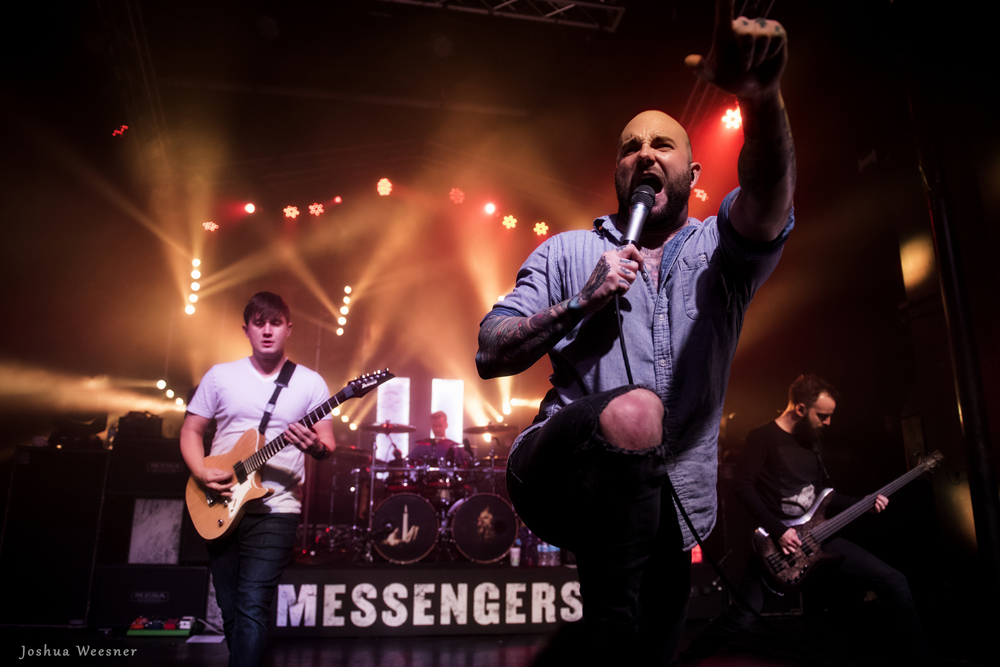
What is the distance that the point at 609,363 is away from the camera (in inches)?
59.2

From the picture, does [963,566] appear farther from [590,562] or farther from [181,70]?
[181,70]

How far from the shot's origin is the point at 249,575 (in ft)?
10.2

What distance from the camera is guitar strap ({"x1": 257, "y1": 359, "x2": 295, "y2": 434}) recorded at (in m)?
3.53

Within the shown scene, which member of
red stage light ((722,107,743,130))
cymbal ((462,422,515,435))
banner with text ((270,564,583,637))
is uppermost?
red stage light ((722,107,743,130))

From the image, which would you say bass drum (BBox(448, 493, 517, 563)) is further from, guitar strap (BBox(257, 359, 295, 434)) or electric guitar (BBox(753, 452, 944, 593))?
guitar strap (BBox(257, 359, 295, 434))

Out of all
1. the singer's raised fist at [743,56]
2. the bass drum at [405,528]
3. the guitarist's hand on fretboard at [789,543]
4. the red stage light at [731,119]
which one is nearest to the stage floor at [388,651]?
the guitarist's hand on fretboard at [789,543]

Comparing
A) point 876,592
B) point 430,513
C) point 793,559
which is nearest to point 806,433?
point 793,559

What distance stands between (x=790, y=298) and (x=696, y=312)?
22.6ft

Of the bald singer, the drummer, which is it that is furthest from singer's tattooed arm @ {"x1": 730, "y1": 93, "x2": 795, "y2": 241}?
the drummer

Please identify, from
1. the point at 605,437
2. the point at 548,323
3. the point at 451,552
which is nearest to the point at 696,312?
the point at 548,323

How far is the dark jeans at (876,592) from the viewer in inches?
152

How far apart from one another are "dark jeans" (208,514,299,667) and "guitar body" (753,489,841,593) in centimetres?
351

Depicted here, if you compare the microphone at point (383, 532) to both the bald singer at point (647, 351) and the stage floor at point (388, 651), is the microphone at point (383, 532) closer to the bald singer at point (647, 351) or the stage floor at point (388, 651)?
the stage floor at point (388, 651)

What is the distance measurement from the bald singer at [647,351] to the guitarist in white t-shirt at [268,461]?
2.41 metres
